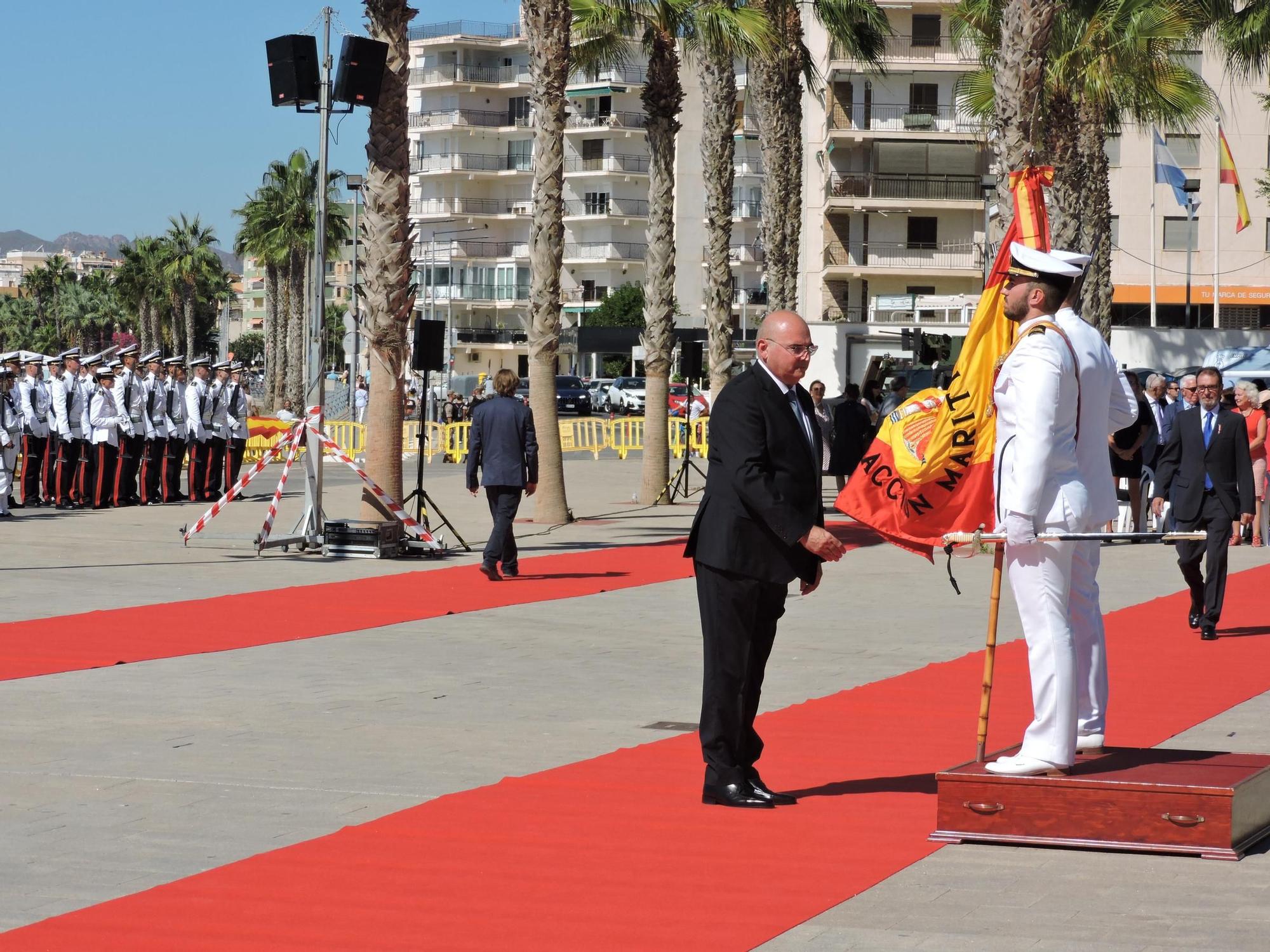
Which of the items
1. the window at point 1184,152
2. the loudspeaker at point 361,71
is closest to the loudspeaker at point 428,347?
the loudspeaker at point 361,71

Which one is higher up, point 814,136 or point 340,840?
point 814,136

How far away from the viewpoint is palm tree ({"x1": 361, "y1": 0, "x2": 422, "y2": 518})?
1836 cm

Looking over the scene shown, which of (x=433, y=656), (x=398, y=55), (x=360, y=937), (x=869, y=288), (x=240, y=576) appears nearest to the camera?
(x=360, y=937)

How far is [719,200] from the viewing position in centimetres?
2797

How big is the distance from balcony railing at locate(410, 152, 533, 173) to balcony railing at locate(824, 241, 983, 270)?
112 ft

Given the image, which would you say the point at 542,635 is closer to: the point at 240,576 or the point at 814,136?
the point at 240,576

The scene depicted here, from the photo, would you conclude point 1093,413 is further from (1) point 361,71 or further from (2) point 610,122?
(2) point 610,122

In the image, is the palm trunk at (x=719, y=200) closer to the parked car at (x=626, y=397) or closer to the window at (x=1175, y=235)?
the window at (x=1175, y=235)

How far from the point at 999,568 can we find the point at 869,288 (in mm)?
69720

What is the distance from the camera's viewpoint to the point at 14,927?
5.31 metres

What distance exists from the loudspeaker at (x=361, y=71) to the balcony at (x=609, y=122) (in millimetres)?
83558

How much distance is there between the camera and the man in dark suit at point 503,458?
51.9ft

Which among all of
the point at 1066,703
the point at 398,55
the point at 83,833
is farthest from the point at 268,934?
the point at 398,55

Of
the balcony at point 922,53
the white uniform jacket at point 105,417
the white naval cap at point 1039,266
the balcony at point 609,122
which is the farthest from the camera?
the balcony at point 609,122
